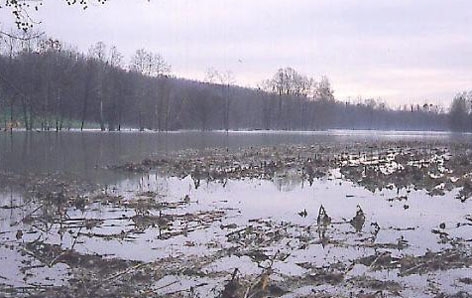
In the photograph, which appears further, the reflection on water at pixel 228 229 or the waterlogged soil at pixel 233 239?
the reflection on water at pixel 228 229

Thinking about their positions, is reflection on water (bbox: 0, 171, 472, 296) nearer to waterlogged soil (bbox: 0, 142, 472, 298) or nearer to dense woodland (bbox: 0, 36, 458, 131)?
waterlogged soil (bbox: 0, 142, 472, 298)

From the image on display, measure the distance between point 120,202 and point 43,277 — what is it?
7.46 meters

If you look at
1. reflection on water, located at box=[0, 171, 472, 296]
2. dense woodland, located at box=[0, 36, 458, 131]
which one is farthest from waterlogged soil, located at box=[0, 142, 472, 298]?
dense woodland, located at box=[0, 36, 458, 131]

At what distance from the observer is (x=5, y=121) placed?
12.0 m

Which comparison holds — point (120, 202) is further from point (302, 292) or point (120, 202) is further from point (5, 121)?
point (302, 292)

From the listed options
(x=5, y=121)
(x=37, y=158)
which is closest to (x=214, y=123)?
(x=37, y=158)

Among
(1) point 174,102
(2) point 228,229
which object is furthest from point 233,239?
(1) point 174,102

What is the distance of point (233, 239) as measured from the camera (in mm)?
11297

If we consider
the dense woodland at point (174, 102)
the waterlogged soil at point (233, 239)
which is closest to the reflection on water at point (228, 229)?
the waterlogged soil at point (233, 239)

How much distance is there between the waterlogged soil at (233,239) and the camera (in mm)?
8156

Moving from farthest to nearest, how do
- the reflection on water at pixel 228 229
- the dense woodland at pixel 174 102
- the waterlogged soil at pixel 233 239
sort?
the dense woodland at pixel 174 102 → the reflection on water at pixel 228 229 → the waterlogged soil at pixel 233 239

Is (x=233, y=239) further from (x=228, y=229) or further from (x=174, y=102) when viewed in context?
(x=174, y=102)

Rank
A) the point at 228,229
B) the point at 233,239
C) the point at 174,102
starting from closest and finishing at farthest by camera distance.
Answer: the point at 233,239 < the point at 228,229 < the point at 174,102

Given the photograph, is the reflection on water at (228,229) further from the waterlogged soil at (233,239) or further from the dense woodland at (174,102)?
the dense woodland at (174,102)
